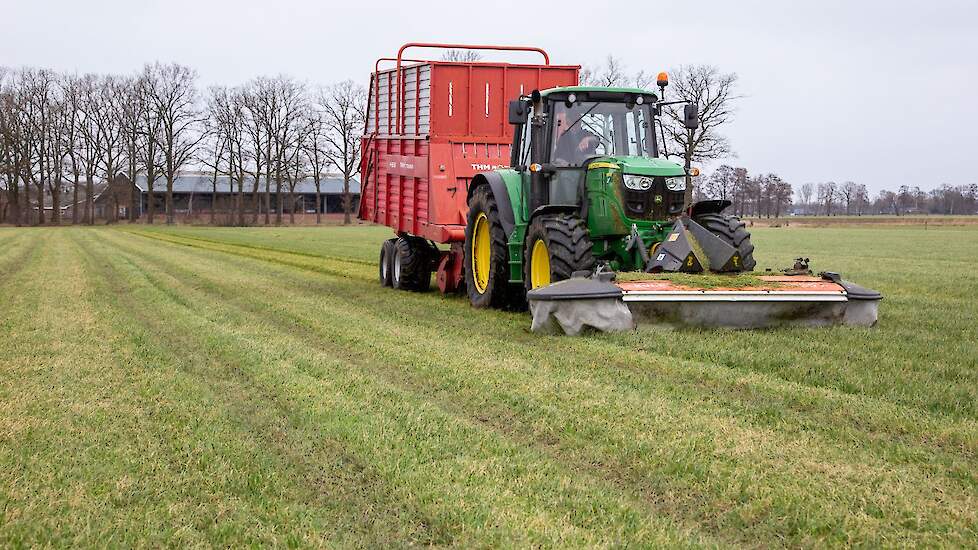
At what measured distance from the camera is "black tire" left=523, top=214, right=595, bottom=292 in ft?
31.1

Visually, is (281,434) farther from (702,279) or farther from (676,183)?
(676,183)

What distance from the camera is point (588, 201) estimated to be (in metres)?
10.4

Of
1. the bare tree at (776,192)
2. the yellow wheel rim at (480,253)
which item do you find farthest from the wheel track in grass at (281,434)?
the bare tree at (776,192)

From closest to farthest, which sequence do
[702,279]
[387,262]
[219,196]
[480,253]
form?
[702,279] < [480,253] < [387,262] < [219,196]

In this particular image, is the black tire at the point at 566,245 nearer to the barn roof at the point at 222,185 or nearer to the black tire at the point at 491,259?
the black tire at the point at 491,259

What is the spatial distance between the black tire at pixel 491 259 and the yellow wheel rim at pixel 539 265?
85 centimetres

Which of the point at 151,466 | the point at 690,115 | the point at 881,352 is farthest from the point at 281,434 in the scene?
the point at 690,115

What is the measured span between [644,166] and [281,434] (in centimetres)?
566

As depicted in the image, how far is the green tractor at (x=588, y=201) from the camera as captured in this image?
9672 millimetres

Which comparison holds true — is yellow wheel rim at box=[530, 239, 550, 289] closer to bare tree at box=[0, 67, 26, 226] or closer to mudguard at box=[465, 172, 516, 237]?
mudguard at box=[465, 172, 516, 237]

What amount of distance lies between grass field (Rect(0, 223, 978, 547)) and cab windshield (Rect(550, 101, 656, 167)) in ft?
6.34

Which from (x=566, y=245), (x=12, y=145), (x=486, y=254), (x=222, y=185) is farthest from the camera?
(x=222, y=185)

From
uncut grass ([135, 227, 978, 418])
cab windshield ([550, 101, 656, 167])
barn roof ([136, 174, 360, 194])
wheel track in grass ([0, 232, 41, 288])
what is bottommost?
wheel track in grass ([0, 232, 41, 288])

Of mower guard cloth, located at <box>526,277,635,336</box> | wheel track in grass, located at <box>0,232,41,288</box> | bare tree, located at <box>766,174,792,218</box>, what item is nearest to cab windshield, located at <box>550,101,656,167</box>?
mower guard cloth, located at <box>526,277,635,336</box>
